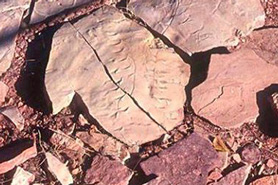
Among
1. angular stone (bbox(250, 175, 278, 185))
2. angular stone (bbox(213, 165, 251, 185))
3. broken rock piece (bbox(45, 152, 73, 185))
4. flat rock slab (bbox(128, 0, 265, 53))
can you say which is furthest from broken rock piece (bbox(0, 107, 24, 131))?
angular stone (bbox(250, 175, 278, 185))

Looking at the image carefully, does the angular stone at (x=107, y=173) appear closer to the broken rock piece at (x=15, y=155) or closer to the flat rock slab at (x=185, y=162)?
the flat rock slab at (x=185, y=162)

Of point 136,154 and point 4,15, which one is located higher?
point 4,15

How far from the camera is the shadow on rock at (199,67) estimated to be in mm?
3013

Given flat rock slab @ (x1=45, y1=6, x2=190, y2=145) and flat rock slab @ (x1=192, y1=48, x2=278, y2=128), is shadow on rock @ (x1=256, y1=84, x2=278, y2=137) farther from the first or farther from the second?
flat rock slab @ (x1=45, y1=6, x2=190, y2=145)

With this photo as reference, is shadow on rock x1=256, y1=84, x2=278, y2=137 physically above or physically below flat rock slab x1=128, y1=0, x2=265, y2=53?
below

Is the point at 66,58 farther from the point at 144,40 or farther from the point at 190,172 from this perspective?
the point at 190,172

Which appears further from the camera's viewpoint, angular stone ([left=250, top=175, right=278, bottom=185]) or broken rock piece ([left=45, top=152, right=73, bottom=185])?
angular stone ([left=250, top=175, right=278, bottom=185])

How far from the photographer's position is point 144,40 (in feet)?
9.92

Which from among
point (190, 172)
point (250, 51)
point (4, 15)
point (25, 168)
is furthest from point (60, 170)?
point (250, 51)

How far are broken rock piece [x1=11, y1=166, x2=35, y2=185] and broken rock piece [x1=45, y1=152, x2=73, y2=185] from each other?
81mm

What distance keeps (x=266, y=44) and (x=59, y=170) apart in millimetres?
1057

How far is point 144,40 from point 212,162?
1.90 ft

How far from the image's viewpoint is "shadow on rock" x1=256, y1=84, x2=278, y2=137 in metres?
2.98

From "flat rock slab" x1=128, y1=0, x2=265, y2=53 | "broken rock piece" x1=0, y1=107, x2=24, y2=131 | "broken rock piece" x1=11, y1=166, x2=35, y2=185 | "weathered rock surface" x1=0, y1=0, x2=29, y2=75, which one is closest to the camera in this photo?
"broken rock piece" x1=11, y1=166, x2=35, y2=185
